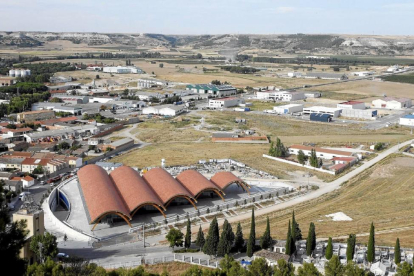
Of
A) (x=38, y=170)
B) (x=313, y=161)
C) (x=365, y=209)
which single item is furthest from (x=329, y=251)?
(x=38, y=170)

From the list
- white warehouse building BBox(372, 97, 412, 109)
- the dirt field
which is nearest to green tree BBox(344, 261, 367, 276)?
white warehouse building BBox(372, 97, 412, 109)

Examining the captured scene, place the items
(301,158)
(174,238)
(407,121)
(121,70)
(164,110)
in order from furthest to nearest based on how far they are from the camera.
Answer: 1. (121,70)
2. (164,110)
3. (407,121)
4. (301,158)
5. (174,238)

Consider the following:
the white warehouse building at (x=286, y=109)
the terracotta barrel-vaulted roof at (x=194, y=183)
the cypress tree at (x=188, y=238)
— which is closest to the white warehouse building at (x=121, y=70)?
the white warehouse building at (x=286, y=109)

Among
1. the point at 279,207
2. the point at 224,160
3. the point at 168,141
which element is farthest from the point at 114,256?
the point at 168,141

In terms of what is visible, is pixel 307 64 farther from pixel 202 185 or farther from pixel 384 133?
pixel 202 185

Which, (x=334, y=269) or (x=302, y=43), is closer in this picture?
(x=334, y=269)

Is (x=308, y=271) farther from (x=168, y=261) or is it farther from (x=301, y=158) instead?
(x=301, y=158)
